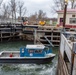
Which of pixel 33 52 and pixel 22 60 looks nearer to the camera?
pixel 22 60

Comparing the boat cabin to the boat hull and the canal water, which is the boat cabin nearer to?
the boat hull

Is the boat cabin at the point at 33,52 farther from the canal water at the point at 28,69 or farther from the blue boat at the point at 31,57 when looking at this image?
the canal water at the point at 28,69

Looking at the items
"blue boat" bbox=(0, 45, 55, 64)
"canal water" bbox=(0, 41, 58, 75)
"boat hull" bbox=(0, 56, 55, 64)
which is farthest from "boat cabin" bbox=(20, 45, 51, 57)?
"canal water" bbox=(0, 41, 58, 75)

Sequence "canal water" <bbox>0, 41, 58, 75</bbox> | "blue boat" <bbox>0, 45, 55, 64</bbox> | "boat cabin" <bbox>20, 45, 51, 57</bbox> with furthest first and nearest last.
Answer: "boat cabin" <bbox>20, 45, 51, 57</bbox>
"blue boat" <bbox>0, 45, 55, 64</bbox>
"canal water" <bbox>0, 41, 58, 75</bbox>

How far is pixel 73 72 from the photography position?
7.00m

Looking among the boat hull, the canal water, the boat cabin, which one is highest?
the boat cabin

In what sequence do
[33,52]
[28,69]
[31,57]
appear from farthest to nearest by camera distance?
1. [33,52]
2. [31,57]
3. [28,69]

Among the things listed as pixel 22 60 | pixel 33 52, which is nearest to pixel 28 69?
pixel 22 60

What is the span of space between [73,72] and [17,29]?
1208 inches

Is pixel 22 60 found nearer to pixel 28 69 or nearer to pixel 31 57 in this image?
pixel 31 57

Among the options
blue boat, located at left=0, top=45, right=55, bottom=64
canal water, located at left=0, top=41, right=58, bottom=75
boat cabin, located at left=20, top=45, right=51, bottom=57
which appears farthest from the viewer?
boat cabin, located at left=20, top=45, right=51, bottom=57

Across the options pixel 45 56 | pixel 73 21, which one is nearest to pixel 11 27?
pixel 73 21

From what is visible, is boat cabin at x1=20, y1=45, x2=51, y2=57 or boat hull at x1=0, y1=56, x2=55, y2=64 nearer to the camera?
boat hull at x1=0, y1=56, x2=55, y2=64

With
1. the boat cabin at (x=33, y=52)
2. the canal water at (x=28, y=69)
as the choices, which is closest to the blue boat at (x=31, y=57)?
the boat cabin at (x=33, y=52)
